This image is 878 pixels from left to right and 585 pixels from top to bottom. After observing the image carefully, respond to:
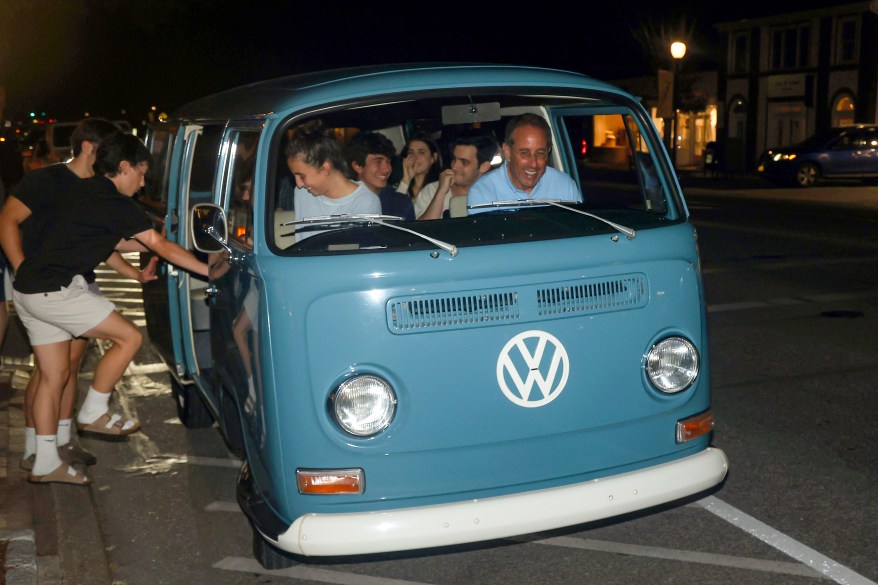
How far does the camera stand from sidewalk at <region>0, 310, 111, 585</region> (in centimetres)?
456

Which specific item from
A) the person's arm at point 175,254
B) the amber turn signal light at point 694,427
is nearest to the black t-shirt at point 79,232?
the person's arm at point 175,254

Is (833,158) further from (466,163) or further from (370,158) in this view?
(466,163)

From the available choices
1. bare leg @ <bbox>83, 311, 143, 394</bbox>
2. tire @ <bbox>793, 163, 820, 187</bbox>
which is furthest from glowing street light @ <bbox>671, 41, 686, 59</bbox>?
bare leg @ <bbox>83, 311, 143, 394</bbox>

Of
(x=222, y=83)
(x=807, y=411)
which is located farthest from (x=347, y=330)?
(x=222, y=83)

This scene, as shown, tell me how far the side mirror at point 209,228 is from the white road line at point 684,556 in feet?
6.52

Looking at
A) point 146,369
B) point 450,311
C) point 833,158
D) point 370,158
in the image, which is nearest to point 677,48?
point 833,158

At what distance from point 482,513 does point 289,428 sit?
0.77 m

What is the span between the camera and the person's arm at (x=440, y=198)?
519 cm

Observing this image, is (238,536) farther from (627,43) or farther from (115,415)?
(627,43)

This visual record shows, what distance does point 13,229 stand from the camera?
5.68 m

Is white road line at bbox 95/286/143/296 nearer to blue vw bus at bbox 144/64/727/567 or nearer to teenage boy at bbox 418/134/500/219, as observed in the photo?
teenage boy at bbox 418/134/500/219

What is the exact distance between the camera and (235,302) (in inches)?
176

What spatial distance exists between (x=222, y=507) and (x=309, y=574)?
1.05m

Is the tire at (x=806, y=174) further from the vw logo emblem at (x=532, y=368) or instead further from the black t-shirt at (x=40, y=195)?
the vw logo emblem at (x=532, y=368)
